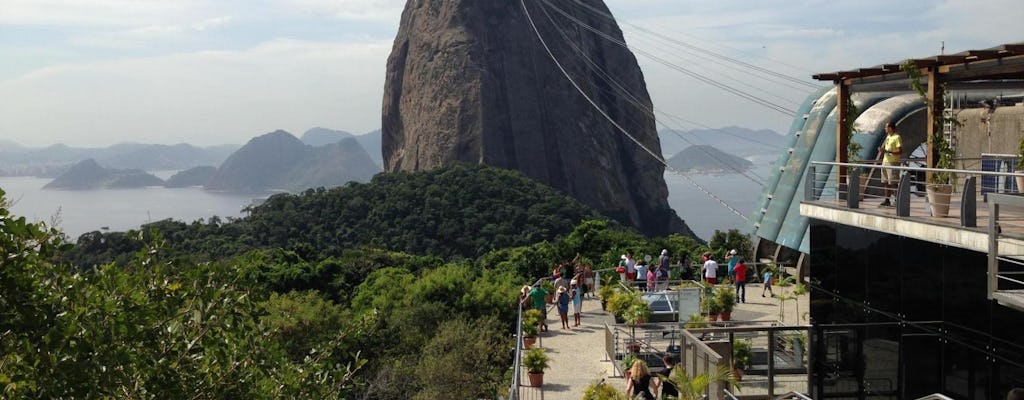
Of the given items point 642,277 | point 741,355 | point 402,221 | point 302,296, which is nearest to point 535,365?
point 741,355

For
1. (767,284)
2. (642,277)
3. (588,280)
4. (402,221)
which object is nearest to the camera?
(767,284)

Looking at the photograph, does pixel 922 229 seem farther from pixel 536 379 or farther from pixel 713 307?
pixel 713 307

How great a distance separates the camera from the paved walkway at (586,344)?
16.0 metres

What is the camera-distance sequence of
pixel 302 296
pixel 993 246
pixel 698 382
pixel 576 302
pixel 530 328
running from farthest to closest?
1. pixel 302 296
2. pixel 576 302
3. pixel 530 328
4. pixel 698 382
5. pixel 993 246

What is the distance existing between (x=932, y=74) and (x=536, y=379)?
8.44m

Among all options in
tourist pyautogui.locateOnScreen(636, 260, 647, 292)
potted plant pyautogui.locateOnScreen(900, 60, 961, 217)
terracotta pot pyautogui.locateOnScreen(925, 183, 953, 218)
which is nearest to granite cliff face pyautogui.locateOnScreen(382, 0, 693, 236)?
tourist pyautogui.locateOnScreen(636, 260, 647, 292)

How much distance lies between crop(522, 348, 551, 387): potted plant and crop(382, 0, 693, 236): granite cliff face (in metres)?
62.2

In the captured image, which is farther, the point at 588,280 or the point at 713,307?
the point at 588,280

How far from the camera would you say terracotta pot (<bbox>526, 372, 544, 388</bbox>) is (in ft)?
52.3

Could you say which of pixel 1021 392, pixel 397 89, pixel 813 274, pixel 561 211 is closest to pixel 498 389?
A: pixel 813 274

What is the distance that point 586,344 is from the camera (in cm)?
1889

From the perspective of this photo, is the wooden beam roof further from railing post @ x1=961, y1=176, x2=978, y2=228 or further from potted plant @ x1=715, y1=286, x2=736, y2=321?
potted plant @ x1=715, y1=286, x2=736, y2=321

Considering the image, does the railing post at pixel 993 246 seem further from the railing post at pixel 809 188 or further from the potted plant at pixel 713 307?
the potted plant at pixel 713 307

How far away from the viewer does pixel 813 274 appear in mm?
12445
